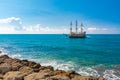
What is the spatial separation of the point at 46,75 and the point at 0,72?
4.98 m

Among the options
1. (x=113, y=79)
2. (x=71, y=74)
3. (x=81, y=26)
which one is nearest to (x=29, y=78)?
(x=71, y=74)

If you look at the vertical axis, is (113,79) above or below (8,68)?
below

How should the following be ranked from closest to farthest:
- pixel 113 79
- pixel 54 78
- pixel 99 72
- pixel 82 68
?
pixel 54 78
pixel 113 79
pixel 99 72
pixel 82 68

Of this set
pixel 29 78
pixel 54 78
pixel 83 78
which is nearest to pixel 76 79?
pixel 83 78

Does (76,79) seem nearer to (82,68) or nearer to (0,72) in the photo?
(0,72)

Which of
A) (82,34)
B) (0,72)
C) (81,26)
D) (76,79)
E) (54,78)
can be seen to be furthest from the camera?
(81,26)

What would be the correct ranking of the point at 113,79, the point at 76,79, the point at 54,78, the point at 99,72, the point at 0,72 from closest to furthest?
the point at 54,78
the point at 76,79
the point at 0,72
the point at 113,79
the point at 99,72

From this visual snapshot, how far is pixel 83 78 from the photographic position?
15.3 metres

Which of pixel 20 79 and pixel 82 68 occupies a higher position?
pixel 20 79

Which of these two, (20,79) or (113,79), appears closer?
(20,79)

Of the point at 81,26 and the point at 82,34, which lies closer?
the point at 82,34

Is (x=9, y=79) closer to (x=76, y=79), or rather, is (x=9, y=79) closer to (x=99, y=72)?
(x=76, y=79)

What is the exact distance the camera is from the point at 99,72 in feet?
85.5

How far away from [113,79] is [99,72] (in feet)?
12.3
